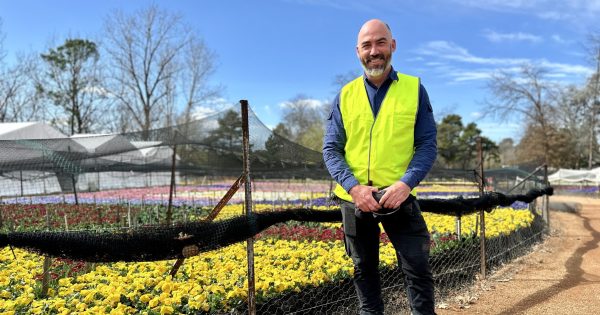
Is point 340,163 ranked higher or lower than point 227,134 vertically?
lower

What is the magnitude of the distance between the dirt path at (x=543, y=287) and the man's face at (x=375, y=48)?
2647 millimetres

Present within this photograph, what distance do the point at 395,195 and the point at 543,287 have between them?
3951mm

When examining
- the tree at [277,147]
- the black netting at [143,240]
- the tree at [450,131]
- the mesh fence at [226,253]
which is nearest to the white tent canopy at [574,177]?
the tree at [450,131]

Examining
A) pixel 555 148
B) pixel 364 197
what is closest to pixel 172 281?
pixel 364 197

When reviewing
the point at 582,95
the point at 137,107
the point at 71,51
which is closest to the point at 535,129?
the point at 582,95

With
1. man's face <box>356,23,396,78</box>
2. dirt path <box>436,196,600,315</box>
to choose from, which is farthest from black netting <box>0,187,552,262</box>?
dirt path <box>436,196,600,315</box>

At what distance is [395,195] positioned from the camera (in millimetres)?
2270

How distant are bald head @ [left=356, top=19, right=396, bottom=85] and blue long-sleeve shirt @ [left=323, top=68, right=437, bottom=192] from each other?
0.08 meters

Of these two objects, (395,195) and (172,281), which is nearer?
(395,195)

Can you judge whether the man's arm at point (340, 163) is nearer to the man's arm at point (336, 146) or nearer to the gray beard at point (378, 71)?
the man's arm at point (336, 146)

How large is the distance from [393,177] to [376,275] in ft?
1.93

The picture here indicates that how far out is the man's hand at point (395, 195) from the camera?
2270mm

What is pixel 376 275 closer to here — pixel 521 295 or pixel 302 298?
pixel 302 298

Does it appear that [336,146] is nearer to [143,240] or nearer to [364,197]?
[364,197]
